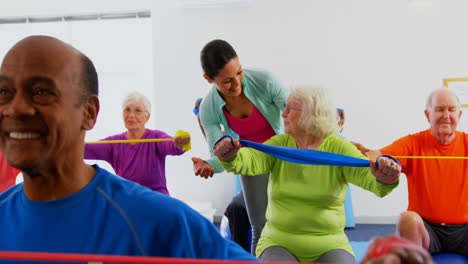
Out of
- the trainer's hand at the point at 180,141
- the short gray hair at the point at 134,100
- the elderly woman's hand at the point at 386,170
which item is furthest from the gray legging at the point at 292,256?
the short gray hair at the point at 134,100

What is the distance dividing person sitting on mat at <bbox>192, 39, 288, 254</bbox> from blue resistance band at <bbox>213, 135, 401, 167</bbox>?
1.54ft

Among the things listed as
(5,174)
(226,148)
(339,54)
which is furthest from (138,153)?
(339,54)

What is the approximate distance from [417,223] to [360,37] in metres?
3.06

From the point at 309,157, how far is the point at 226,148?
1.36 ft

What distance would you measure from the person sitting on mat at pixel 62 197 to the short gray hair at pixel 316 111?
1.25 m

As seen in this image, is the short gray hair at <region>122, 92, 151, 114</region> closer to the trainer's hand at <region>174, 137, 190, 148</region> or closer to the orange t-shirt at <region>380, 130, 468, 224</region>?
the trainer's hand at <region>174, 137, 190, 148</region>

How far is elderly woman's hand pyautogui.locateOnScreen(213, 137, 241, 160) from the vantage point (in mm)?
1930

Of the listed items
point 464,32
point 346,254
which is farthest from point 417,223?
point 464,32

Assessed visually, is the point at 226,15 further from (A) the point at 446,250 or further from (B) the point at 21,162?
(B) the point at 21,162

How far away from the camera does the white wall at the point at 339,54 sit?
4621 millimetres

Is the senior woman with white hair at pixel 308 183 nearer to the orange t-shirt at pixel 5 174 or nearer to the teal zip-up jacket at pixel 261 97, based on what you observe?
the teal zip-up jacket at pixel 261 97

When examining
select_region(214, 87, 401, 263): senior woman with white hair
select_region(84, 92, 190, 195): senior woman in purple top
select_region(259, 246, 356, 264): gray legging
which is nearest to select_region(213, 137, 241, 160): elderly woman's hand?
select_region(214, 87, 401, 263): senior woman with white hair

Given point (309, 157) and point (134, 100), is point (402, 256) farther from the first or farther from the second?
point (134, 100)

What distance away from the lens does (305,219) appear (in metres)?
1.91
